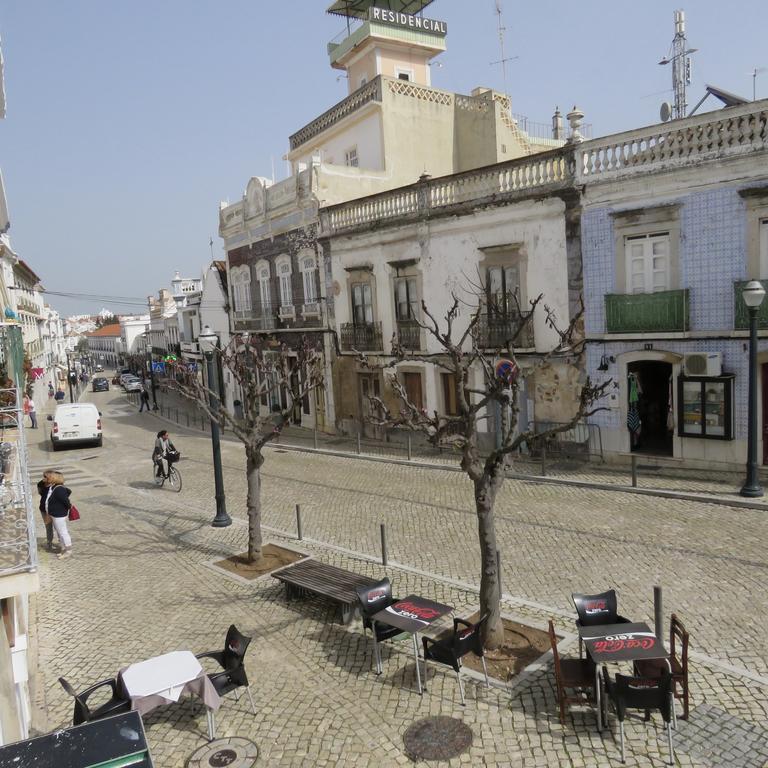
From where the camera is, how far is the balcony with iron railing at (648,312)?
14.8 m

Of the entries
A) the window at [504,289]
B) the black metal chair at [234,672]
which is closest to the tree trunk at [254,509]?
the black metal chair at [234,672]

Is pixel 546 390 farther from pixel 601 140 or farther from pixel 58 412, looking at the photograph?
pixel 58 412

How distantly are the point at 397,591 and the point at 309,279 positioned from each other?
18.0 metres

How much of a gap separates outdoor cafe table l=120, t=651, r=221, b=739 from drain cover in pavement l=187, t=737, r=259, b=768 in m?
0.15

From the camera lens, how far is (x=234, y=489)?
16172 millimetres

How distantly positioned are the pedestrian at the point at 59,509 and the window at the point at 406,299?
468 inches

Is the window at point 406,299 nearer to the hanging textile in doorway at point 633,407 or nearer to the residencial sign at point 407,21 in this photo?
the hanging textile in doorway at point 633,407

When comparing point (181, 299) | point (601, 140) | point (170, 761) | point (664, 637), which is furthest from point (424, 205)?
point (181, 299)

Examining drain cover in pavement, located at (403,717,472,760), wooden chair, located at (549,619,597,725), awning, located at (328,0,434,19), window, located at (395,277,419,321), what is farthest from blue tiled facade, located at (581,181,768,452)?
awning, located at (328,0,434,19)

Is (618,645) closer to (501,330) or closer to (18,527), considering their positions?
(18,527)

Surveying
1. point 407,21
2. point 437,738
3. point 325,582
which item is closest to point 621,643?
point 437,738

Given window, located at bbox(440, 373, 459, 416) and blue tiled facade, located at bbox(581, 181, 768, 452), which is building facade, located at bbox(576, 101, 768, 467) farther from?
window, located at bbox(440, 373, 459, 416)

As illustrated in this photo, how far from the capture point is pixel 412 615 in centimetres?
705

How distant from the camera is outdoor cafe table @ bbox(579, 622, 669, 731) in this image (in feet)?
18.6
